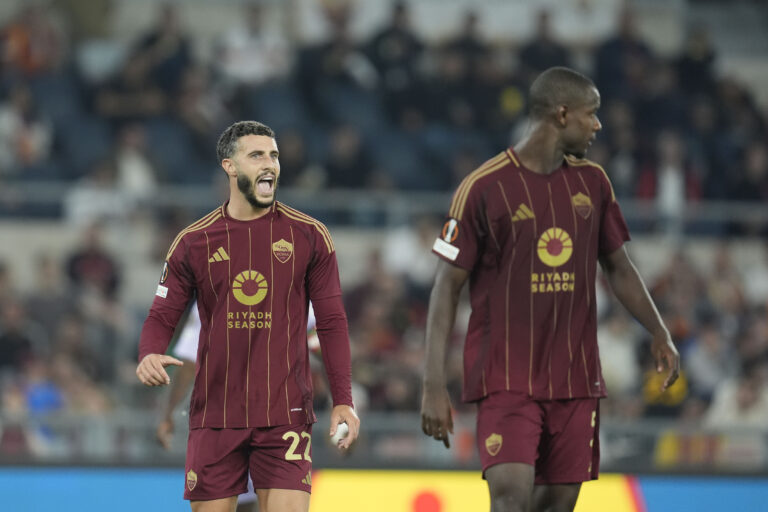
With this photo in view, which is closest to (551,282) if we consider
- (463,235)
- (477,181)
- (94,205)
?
(463,235)

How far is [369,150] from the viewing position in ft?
46.2

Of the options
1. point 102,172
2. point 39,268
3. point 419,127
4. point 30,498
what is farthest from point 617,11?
point 30,498

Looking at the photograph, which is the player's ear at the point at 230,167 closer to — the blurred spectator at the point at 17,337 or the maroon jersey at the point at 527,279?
the maroon jersey at the point at 527,279

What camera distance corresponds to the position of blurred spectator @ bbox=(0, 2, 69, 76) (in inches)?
570

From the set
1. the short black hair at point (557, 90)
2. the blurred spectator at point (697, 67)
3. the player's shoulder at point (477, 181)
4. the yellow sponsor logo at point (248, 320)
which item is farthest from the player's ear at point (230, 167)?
the blurred spectator at point (697, 67)

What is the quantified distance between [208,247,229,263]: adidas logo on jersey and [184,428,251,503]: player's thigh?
0.73m

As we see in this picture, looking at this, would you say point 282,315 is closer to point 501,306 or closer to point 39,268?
point 501,306

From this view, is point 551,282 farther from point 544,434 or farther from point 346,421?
point 346,421

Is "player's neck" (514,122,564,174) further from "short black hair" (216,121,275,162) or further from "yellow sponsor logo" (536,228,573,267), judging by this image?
"short black hair" (216,121,275,162)

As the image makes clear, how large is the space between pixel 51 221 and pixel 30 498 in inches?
147

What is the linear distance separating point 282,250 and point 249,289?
0.73ft

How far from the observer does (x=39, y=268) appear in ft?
37.2

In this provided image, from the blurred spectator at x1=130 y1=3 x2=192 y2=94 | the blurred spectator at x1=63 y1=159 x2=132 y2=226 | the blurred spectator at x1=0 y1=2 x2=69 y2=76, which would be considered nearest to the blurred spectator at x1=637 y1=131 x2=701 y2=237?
the blurred spectator at x1=130 y1=3 x2=192 y2=94

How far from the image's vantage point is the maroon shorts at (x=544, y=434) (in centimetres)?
583
